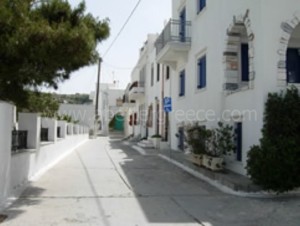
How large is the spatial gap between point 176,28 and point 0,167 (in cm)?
1216

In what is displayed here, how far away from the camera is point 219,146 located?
1224 centimetres

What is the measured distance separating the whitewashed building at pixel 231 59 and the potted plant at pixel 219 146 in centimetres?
33

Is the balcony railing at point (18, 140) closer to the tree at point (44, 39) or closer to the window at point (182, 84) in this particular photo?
the tree at point (44, 39)

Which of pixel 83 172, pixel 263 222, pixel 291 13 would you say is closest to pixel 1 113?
pixel 263 222

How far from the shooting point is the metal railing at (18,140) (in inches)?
379

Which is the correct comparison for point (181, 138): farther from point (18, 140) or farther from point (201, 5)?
point (18, 140)

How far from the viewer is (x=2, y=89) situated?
10320 mm

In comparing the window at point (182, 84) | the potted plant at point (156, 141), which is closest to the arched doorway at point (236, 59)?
the window at point (182, 84)

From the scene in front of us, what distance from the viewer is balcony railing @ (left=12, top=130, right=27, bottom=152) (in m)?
9.63

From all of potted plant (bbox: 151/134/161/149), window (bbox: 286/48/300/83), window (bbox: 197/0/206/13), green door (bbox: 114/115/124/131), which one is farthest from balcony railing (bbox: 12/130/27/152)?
green door (bbox: 114/115/124/131)

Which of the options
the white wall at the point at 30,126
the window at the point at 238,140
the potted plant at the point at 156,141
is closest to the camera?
the white wall at the point at 30,126

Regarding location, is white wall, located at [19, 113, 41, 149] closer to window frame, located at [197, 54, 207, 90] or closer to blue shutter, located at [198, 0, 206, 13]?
→ window frame, located at [197, 54, 207, 90]

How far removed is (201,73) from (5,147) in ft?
32.5

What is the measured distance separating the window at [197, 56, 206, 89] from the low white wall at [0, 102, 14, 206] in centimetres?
910
